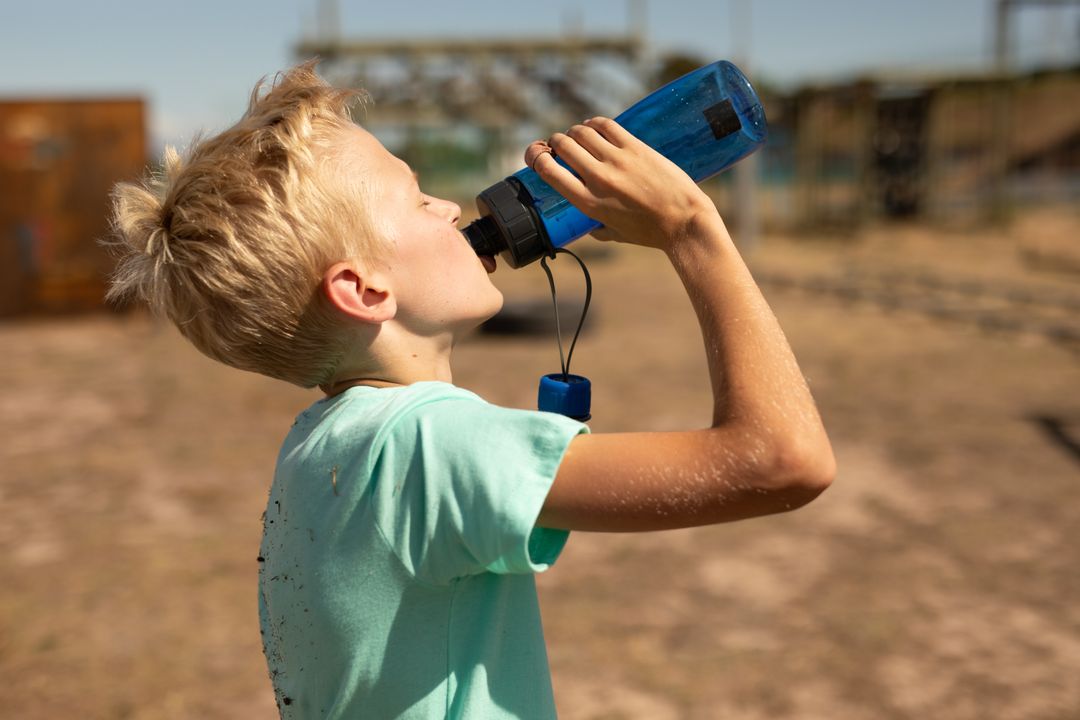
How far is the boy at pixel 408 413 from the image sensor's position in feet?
3.67

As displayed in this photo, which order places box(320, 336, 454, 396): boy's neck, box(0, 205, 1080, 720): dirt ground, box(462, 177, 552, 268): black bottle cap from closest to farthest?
1. box(320, 336, 454, 396): boy's neck
2. box(462, 177, 552, 268): black bottle cap
3. box(0, 205, 1080, 720): dirt ground

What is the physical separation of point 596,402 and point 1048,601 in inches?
152

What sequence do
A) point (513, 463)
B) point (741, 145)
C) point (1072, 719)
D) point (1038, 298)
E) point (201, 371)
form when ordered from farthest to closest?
point (1038, 298), point (201, 371), point (1072, 719), point (741, 145), point (513, 463)

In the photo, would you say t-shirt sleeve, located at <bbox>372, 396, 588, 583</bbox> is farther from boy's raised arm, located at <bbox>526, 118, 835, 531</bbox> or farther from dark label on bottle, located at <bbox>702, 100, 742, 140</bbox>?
dark label on bottle, located at <bbox>702, 100, 742, 140</bbox>

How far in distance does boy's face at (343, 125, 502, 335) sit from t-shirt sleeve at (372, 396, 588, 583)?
0.19 meters

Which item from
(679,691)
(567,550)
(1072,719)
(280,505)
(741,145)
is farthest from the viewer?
(567,550)

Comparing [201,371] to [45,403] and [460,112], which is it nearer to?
[45,403]

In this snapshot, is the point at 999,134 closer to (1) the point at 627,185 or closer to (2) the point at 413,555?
(1) the point at 627,185

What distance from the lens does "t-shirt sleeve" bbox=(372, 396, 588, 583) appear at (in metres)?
1.10

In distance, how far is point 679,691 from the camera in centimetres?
338

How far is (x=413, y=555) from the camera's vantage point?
1.18 metres

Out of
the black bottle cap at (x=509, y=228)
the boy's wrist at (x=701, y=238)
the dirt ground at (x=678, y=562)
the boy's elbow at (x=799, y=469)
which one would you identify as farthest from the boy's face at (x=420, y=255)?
the dirt ground at (x=678, y=562)

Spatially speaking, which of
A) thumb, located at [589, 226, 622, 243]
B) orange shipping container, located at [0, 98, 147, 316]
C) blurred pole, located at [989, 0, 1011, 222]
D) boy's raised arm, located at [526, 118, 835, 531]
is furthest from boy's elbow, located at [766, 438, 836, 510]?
blurred pole, located at [989, 0, 1011, 222]

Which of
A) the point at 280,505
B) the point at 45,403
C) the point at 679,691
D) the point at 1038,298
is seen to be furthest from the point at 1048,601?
the point at 1038,298
